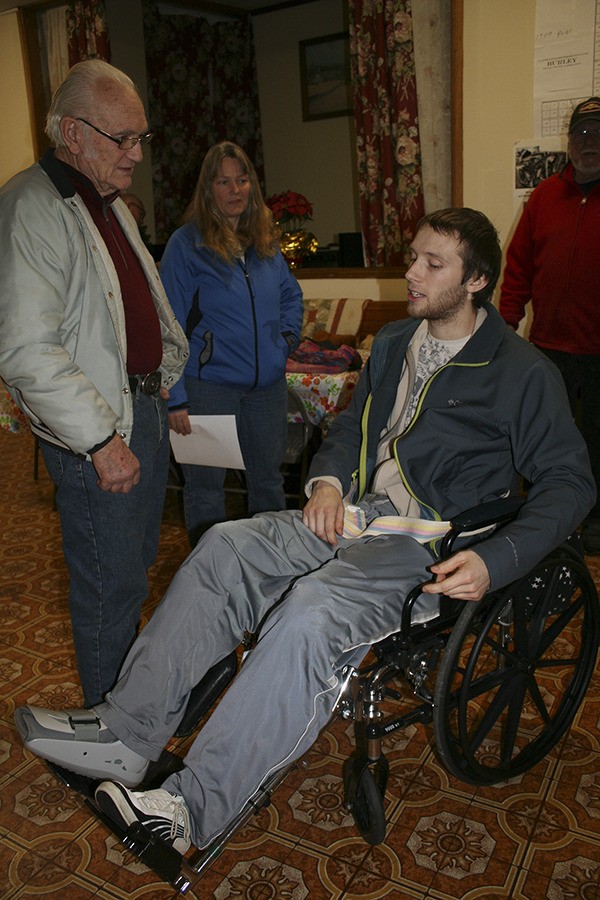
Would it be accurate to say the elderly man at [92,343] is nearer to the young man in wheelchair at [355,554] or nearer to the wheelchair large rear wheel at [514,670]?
the young man in wheelchair at [355,554]

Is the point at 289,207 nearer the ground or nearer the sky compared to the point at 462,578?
nearer the sky

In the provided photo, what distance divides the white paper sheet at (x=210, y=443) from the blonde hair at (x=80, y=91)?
3.36 ft

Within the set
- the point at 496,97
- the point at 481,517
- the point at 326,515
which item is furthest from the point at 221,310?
the point at 496,97

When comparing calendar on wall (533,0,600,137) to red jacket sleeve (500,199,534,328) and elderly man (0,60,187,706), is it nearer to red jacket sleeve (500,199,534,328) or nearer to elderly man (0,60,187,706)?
red jacket sleeve (500,199,534,328)

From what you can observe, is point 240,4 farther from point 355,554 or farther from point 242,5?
point 355,554

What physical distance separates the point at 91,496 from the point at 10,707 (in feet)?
2.93

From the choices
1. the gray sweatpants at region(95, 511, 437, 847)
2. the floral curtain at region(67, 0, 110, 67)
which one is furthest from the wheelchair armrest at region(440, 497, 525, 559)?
the floral curtain at region(67, 0, 110, 67)

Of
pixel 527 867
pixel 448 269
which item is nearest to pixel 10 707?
pixel 527 867

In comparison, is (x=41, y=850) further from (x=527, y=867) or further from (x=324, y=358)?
(x=324, y=358)

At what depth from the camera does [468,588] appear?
1.43m

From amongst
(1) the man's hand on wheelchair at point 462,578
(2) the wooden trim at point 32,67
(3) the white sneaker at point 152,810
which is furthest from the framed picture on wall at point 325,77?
(3) the white sneaker at point 152,810

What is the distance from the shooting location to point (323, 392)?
120 inches

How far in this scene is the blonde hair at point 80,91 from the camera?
154cm

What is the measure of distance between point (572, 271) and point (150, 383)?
173 cm
